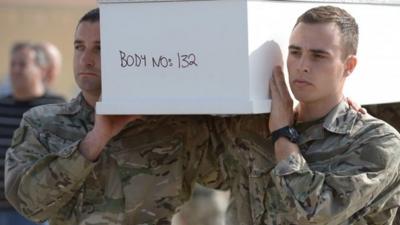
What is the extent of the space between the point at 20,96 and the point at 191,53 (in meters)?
3.81

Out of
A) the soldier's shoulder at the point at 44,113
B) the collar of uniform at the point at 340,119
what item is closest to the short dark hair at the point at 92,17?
the soldier's shoulder at the point at 44,113

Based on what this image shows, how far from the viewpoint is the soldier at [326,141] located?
4234 millimetres

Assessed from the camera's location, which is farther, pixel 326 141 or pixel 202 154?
pixel 202 154

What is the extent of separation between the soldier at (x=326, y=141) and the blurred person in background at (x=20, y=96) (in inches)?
135

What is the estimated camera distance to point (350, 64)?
4.35 metres

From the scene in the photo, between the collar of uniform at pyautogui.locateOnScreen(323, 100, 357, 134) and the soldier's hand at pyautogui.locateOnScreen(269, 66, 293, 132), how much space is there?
16 cm

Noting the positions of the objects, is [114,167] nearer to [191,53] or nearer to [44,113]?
[44,113]

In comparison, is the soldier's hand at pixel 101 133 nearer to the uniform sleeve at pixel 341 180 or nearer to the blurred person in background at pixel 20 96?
the uniform sleeve at pixel 341 180

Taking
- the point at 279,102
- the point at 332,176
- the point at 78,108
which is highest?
the point at 279,102

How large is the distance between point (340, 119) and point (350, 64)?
8.7 inches

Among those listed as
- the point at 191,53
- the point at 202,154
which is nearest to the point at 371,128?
the point at 191,53

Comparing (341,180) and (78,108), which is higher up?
(78,108)

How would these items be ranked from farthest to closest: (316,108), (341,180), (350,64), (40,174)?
(40,174) → (316,108) → (350,64) → (341,180)

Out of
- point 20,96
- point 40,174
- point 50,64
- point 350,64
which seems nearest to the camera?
point 350,64
